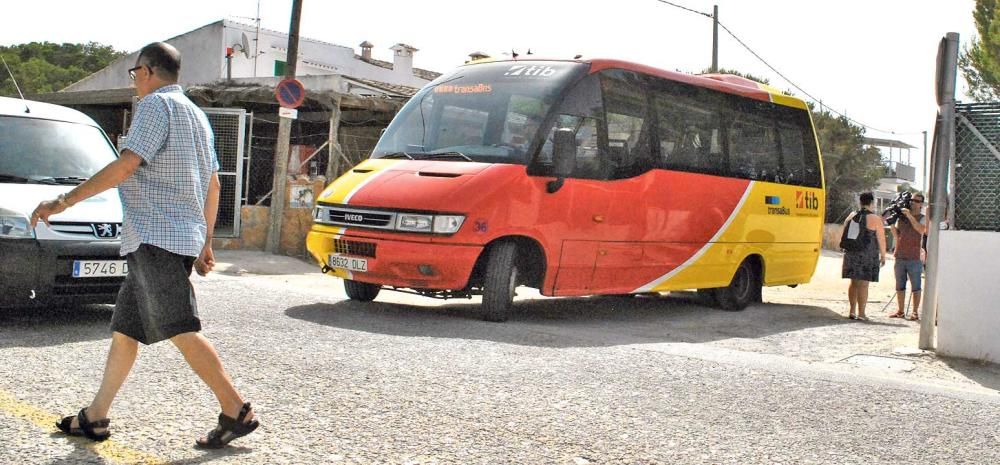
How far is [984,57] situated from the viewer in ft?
98.9

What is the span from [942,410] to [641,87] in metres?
5.97

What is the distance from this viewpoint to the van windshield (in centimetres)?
837

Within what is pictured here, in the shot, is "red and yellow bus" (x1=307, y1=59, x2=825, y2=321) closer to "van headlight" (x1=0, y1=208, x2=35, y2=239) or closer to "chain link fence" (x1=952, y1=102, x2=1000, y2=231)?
"van headlight" (x1=0, y1=208, x2=35, y2=239)

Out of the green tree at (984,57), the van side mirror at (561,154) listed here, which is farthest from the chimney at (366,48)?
the van side mirror at (561,154)

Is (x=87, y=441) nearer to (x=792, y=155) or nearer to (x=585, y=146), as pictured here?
(x=585, y=146)

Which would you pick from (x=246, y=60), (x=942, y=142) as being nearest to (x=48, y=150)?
(x=942, y=142)

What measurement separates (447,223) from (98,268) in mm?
2962

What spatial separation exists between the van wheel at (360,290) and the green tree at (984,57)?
23.8 m

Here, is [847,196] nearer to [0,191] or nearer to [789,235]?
[789,235]

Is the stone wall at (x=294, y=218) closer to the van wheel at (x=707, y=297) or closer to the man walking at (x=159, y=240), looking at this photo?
the van wheel at (x=707, y=297)

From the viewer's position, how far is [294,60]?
18.1 meters

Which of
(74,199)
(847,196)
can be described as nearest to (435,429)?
(74,199)

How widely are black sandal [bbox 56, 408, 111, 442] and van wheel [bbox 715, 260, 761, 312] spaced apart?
9.52 m

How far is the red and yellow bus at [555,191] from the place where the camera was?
9.34 metres
